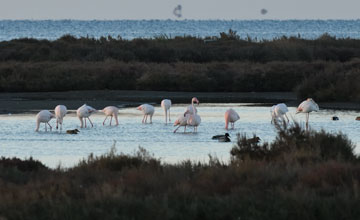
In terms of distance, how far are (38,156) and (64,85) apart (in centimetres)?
1791

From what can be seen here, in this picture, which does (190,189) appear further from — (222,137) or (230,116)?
(230,116)

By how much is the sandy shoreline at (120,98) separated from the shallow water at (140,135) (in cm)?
223

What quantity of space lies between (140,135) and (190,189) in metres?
10.2

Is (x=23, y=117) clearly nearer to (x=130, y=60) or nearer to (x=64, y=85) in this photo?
(x=64, y=85)

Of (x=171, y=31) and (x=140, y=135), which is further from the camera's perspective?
(x=171, y=31)

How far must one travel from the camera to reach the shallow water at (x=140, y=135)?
54.3 ft

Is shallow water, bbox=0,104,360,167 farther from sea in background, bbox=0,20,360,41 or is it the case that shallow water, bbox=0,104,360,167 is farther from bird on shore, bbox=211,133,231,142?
sea in background, bbox=0,20,360,41

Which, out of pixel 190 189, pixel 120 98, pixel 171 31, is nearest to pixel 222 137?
pixel 190 189

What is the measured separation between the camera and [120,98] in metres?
30.5

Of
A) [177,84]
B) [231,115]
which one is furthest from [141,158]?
[177,84]

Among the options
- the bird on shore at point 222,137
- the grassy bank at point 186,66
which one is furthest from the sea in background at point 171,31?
the bird on shore at point 222,137

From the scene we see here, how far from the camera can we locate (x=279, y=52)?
40.1 meters

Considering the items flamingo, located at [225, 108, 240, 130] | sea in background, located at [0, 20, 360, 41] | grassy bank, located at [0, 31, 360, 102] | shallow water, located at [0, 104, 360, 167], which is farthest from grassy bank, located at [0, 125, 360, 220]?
sea in background, located at [0, 20, 360, 41]

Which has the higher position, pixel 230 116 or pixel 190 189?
pixel 230 116
